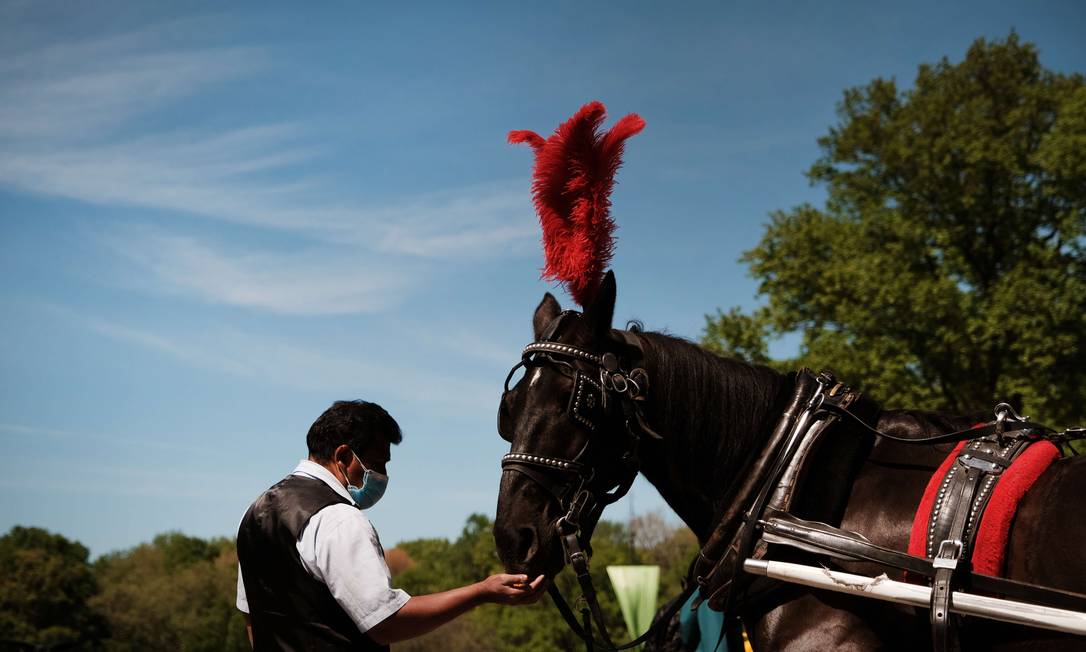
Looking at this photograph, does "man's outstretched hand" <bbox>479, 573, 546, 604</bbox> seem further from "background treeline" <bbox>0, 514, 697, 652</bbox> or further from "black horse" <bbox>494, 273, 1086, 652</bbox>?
"background treeline" <bbox>0, 514, 697, 652</bbox>

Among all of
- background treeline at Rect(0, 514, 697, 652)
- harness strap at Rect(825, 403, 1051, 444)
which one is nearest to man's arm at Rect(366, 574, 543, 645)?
harness strap at Rect(825, 403, 1051, 444)

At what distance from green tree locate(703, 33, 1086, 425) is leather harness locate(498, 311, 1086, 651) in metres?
15.9

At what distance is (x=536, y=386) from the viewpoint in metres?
3.52

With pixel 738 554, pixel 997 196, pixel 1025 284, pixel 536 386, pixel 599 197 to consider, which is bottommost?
pixel 738 554

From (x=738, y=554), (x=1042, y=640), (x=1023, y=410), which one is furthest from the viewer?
(x=1023, y=410)

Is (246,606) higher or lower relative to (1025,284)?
lower

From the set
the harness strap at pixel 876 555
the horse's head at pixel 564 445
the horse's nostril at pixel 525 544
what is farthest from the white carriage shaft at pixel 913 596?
the horse's nostril at pixel 525 544

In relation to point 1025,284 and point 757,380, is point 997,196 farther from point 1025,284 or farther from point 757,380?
point 757,380

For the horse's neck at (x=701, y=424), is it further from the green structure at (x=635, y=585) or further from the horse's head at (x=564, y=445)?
the green structure at (x=635, y=585)

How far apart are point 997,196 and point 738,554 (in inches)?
747

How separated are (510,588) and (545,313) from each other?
3.73ft

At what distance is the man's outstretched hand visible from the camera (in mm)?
3359

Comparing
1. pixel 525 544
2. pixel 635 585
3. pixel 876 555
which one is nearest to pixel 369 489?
pixel 525 544

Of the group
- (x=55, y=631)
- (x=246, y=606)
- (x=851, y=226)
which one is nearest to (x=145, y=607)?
(x=55, y=631)
